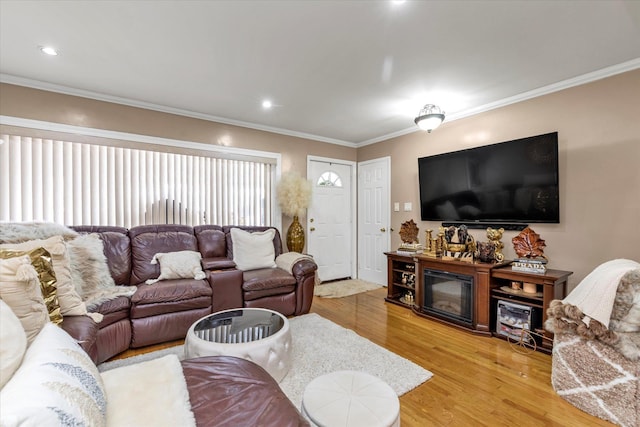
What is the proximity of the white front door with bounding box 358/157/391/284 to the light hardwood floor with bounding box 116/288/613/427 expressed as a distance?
154 cm

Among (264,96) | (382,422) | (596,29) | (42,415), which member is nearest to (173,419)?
(42,415)

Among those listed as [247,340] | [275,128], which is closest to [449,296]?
[247,340]

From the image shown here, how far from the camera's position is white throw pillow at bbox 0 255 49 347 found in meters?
1.26

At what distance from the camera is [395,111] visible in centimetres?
368

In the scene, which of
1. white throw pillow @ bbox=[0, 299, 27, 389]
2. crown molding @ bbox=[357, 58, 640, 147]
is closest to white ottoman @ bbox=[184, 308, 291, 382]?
white throw pillow @ bbox=[0, 299, 27, 389]

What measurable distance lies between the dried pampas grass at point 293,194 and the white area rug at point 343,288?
3.98ft

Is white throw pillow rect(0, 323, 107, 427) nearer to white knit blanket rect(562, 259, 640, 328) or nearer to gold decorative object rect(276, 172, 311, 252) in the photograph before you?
white knit blanket rect(562, 259, 640, 328)

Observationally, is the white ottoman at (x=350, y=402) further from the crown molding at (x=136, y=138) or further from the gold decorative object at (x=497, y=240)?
the crown molding at (x=136, y=138)

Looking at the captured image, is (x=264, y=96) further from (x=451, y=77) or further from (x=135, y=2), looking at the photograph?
(x=451, y=77)

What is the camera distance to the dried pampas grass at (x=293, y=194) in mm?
4293

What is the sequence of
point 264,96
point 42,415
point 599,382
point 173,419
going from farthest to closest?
point 264,96 → point 599,382 → point 173,419 → point 42,415

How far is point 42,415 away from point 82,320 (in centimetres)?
148

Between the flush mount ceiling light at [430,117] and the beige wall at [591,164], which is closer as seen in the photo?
the beige wall at [591,164]

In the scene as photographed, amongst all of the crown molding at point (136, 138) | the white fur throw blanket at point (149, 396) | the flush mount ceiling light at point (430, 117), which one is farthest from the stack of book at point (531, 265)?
the crown molding at point (136, 138)
